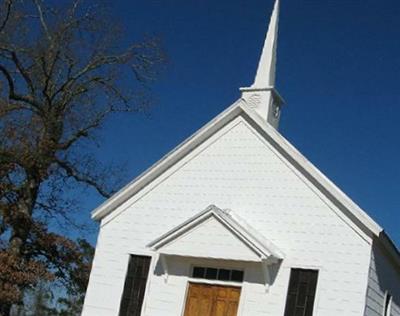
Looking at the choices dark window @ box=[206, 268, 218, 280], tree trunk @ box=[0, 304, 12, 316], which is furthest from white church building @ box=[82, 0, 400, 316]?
tree trunk @ box=[0, 304, 12, 316]

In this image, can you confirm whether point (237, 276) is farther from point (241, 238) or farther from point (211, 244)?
point (241, 238)

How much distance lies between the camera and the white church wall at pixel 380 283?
15453 mm

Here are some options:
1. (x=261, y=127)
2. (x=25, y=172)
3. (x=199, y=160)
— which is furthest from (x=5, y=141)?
(x=261, y=127)

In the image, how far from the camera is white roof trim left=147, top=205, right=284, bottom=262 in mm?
15773

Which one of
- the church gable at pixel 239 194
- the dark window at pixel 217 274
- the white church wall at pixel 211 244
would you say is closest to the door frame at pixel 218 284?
the dark window at pixel 217 274

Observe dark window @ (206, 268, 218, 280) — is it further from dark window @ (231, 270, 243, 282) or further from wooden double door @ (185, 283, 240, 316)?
dark window @ (231, 270, 243, 282)

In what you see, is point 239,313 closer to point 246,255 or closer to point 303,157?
point 246,255

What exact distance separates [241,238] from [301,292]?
1.83 metres

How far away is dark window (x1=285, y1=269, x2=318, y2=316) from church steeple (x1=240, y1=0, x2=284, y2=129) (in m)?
4.83

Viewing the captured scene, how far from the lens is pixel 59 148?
2591cm

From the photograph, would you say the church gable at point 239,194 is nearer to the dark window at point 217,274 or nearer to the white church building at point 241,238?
the white church building at point 241,238

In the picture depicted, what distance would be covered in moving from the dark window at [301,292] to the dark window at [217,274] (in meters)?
1.33

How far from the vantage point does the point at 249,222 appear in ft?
55.4

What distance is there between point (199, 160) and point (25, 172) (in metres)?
9.25
